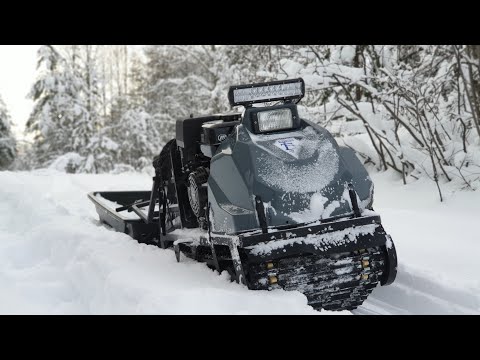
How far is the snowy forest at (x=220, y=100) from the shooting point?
7.89m

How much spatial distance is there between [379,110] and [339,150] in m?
4.70

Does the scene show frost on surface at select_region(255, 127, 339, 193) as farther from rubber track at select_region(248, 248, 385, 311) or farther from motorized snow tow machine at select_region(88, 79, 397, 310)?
rubber track at select_region(248, 248, 385, 311)

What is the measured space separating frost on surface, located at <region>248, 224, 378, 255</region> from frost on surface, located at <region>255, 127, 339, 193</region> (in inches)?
13.1

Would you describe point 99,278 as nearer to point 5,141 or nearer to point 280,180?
point 280,180

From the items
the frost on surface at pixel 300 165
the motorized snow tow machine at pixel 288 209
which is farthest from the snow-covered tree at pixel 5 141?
the frost on surface at pixel 300 165

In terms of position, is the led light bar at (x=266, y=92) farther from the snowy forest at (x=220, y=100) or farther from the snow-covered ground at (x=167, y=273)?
the snowy forest at (x=220, y=100)

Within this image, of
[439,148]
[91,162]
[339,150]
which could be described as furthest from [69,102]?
[339,150]

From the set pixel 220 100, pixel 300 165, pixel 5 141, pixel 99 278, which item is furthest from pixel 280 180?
pixel 5 141

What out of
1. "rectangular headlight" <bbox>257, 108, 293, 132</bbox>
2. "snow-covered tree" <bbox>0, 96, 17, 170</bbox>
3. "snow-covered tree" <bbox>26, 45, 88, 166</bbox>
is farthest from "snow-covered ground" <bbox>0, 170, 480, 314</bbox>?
"snow-covered tree" <bbox>0, 96, 17, 170</bbox>

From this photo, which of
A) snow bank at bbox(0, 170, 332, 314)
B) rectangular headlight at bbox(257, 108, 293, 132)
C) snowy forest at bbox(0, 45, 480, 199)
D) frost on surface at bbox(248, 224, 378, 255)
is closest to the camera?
snow bank at bbox(0, 170, 332, 314)

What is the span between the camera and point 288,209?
150 inches

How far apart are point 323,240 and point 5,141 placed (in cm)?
2204

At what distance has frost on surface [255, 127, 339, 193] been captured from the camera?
3.85m

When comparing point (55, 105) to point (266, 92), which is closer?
point (266, 92)
